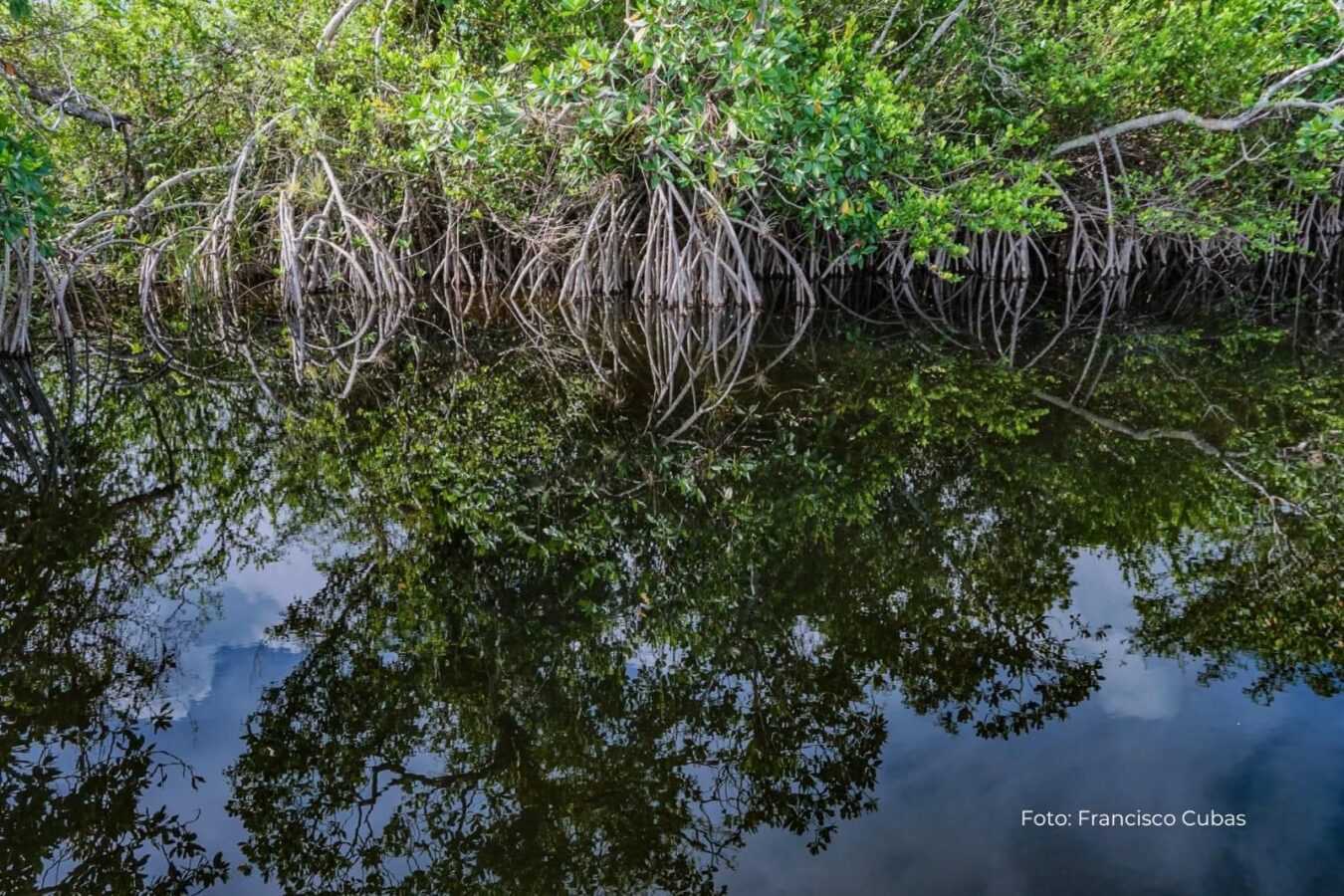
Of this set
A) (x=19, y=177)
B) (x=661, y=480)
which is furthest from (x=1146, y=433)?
(x=19, y=177)

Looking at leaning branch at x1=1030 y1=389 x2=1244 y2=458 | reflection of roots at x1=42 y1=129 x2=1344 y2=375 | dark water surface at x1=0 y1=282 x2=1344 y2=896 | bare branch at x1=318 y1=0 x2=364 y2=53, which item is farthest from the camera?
reflection of roots at x1=42 y1=129 x2=1344 y2=375

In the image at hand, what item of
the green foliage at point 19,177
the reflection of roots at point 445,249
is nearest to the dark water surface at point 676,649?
the green foliage at point 19,177

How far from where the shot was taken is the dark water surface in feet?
6.07

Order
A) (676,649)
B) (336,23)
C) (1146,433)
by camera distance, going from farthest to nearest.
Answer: (336,23) < (1146,433) < (676,649)

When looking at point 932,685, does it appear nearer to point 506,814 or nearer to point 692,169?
point 506,814

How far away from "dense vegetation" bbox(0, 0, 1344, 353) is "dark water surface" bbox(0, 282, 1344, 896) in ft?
10.0

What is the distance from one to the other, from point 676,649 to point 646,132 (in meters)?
6.01

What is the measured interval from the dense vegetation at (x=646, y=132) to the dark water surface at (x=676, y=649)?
Answer: 3.06m

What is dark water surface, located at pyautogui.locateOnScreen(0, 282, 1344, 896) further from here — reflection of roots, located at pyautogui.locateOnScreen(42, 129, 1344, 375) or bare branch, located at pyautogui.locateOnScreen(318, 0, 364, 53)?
bare branch, located at pyautogui.locateOnScreen(318, 0, 364, 53)

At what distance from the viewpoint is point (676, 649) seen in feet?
8.63

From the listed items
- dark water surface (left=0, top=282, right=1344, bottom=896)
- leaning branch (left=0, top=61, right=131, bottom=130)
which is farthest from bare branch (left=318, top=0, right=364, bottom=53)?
dark water surface (left=0, top=282, right=1344, bottom=896)

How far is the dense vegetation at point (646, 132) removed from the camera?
6.85 metres

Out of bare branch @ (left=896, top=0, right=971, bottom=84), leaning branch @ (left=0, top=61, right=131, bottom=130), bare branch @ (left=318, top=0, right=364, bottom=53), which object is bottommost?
leaning branch @ (left=0, top=61, right=131, bottom=130)

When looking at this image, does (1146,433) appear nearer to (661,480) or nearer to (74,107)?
(661,480)
